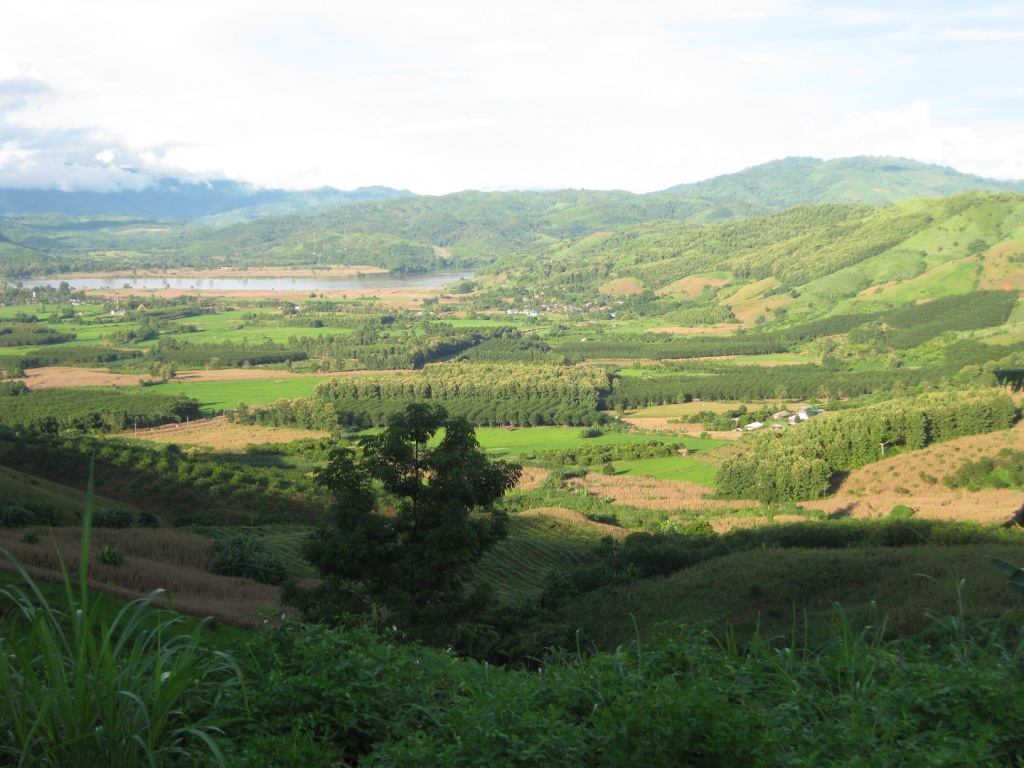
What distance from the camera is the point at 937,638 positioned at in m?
7.25

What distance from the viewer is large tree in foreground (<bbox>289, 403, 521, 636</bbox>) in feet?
47.5

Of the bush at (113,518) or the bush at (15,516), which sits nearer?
the bush at (15,516)

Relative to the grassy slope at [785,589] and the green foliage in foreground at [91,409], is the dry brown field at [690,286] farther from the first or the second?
the grassy slope at [785,589]

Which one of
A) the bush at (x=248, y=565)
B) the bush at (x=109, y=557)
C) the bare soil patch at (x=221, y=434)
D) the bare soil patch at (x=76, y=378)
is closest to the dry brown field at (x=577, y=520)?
Result: the bush at (x=248, y=565)

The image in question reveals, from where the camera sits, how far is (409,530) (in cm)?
1524

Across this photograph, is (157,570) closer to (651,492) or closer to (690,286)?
(651,492)

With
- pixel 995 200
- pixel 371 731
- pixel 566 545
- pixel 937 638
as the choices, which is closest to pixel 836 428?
pixel 566 545

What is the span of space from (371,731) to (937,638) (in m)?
5.16

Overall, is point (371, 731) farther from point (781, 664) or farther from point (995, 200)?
point (995, 200)

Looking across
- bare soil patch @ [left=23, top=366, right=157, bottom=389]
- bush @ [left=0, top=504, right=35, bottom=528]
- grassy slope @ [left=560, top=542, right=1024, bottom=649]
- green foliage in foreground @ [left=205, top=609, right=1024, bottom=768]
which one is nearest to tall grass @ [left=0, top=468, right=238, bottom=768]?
green foliage in foreground @ [left=205, top=609, right=1024, bottom=768]

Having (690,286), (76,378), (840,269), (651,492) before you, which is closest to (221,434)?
(76,378)

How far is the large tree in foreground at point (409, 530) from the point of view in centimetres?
1449

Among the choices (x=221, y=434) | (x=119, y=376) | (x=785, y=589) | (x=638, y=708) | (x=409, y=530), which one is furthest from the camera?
(x=119, y=376)

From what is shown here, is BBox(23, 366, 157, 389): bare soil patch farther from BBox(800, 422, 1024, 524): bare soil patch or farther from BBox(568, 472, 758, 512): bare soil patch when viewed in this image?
BBox(800, 422, 1024, 524): bare soil patch
